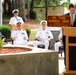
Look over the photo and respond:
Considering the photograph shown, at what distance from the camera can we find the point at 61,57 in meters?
11.8

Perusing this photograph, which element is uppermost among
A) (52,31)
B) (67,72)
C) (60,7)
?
(60,7)

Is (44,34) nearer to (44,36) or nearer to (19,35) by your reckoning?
(44,36)

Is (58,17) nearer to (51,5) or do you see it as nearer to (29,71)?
(29,71)

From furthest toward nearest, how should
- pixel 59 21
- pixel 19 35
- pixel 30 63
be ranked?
pixel 19 35
pixel 59 21
pixel 30 63

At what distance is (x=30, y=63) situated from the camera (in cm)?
736

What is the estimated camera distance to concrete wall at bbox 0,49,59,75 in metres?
7.13

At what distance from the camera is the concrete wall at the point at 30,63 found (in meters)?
7.13

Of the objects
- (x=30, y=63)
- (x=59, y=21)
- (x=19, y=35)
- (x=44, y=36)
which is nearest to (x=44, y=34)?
(x=44, y=36)

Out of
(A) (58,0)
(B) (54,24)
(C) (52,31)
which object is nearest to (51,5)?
(A) (58,0)

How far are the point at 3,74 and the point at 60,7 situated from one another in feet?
138

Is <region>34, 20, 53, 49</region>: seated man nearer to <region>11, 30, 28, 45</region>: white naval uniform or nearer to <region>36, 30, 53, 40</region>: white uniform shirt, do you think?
<region>36, 30, 53, 40</region>: white uniform shirt

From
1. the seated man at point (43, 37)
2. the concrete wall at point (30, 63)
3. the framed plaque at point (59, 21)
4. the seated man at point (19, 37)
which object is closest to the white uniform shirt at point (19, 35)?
the seated man at point (19, 37)

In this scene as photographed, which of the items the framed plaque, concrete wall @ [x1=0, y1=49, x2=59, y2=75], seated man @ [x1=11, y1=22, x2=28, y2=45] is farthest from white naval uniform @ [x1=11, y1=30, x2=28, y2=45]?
concrete wall @ [x1=0, y1=49, x2=59, y2=75]

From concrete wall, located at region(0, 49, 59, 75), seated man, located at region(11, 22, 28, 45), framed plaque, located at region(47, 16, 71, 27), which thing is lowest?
concrete wall, located at region(0, 49, 59, 75)
